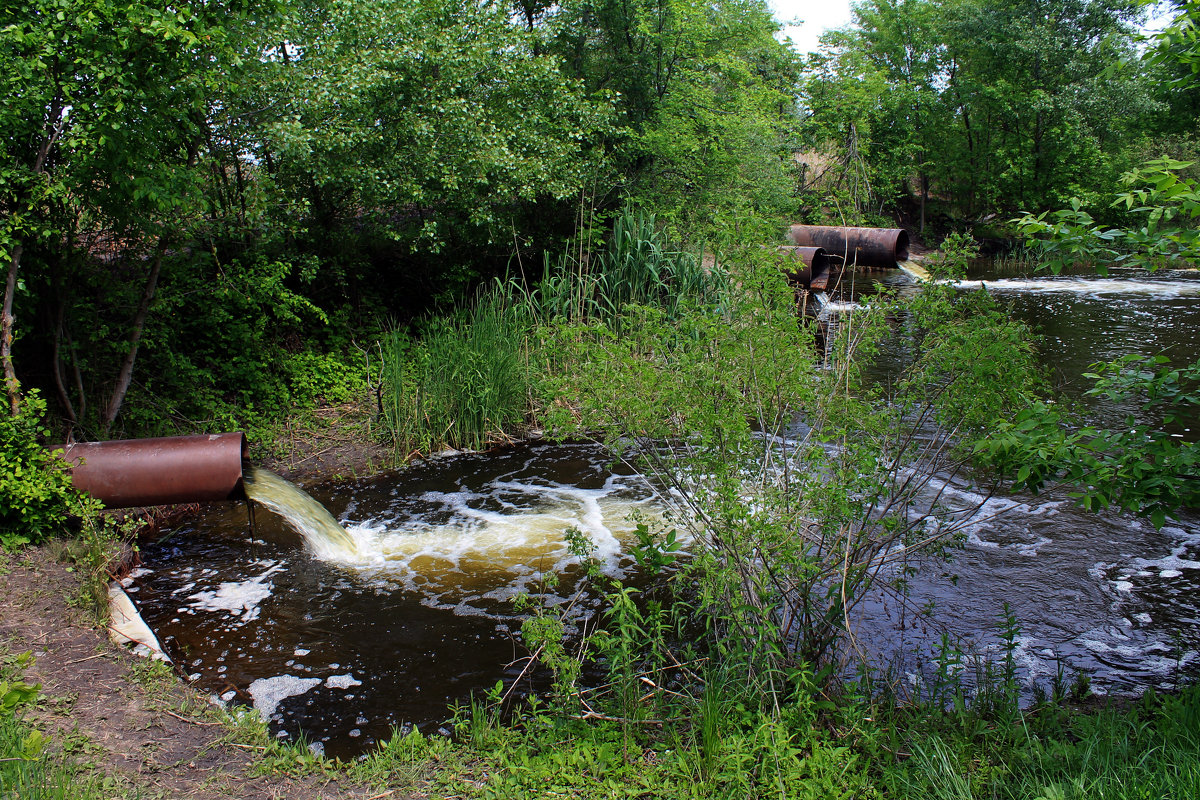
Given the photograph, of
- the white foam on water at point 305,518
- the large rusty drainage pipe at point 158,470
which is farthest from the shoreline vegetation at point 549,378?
the white foam on water at point 305,518

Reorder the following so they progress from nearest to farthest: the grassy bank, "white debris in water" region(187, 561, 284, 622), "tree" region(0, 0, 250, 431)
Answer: the grassy bank < "tree" region(0, 0, 250, 431) < "white debris in water" region(187, 561, 284, 622)

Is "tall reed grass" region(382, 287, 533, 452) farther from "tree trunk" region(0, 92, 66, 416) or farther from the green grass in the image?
the green grass

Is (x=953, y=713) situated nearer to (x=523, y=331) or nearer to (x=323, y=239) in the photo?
(x=523, y=331)

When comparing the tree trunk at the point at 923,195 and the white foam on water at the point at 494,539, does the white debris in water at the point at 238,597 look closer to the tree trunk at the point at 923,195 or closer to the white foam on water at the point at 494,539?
the white foam on water at the point at 494,539

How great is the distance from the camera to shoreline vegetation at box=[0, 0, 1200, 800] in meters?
3.00

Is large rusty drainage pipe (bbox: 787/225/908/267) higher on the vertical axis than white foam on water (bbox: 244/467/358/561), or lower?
higher

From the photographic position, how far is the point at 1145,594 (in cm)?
470

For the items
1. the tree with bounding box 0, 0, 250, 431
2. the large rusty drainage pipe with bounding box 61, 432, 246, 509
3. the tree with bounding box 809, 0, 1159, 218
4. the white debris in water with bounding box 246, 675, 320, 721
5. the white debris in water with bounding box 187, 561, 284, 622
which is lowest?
the white debris in water with bounding box 246, 675, 320, 721

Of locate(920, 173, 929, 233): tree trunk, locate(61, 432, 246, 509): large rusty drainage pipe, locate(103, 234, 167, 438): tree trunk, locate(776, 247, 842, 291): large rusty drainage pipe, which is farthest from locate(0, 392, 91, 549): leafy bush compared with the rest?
locate(920, 173, 929, 233): tree trunk

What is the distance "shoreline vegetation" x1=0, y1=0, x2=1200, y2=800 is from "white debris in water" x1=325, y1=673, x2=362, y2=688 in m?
0.55

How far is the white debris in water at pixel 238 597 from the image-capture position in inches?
189

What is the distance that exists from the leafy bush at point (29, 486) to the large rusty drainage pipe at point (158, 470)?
149 mm

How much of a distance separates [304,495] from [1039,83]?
85.0 feet

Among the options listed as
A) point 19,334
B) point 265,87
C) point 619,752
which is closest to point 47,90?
point 19,334
